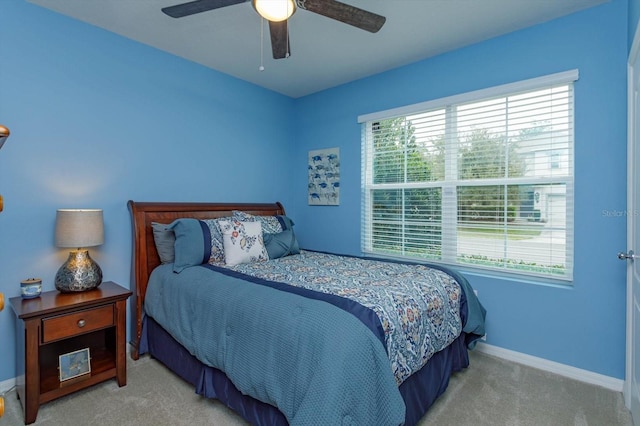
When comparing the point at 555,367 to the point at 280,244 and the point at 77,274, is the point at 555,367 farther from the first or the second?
the point at 77,274

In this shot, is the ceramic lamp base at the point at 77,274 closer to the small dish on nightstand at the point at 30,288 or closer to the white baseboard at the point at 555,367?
the small dish on nightstand at the point at 30,288

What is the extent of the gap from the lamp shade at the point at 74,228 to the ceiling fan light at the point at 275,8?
172cm

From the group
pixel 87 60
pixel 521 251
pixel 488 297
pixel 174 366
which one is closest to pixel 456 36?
pixel 521 251

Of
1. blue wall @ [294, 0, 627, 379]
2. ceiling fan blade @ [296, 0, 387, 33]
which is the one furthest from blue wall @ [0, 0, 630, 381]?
ceiling fan blade @ [296, 0, 387, 33]

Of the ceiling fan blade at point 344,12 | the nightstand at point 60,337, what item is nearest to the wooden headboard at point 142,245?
the nightstand at point 60,337

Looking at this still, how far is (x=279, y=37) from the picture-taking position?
1981 mm

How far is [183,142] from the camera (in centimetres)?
310

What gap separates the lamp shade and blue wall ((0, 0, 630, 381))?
25cm

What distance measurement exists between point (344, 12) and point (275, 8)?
0.37 meters

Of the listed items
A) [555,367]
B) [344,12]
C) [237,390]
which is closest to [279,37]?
[344,12]

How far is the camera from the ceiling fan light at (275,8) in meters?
1.66

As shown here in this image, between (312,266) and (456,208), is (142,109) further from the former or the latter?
(456,208)

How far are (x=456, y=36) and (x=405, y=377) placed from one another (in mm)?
2526

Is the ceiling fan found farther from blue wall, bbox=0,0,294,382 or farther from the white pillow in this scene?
the white pillow
